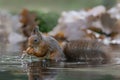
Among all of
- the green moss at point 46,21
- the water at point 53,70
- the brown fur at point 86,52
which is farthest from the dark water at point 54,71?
the green moss at point 46,21

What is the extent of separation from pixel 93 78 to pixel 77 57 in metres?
1.43

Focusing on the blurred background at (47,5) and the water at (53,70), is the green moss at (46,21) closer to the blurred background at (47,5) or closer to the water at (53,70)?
the blurred background at (47,5)

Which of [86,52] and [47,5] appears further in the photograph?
[47,5]

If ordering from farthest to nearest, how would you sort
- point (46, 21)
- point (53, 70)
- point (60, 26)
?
point (46, 21) → point (60, 26) → point (53, 70)

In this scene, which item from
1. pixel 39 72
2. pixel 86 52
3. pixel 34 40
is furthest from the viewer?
pixel 86 52

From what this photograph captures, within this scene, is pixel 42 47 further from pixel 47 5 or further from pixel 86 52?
pixel 47 5

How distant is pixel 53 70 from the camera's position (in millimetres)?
4699

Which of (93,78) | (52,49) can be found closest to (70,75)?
(93,78)

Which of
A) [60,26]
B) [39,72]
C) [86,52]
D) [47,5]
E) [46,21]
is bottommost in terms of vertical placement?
[39,72]

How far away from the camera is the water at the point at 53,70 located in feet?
14.0

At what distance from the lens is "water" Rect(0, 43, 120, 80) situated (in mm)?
4258

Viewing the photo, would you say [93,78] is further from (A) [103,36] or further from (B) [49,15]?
(B) [49,15]

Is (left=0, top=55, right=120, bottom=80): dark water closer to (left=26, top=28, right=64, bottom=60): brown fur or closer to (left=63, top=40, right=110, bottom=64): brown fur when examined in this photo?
(left=26, top=28, right=64, bottom=60): brown fur

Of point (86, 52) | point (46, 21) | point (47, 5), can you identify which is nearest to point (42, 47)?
point (86, 52)
